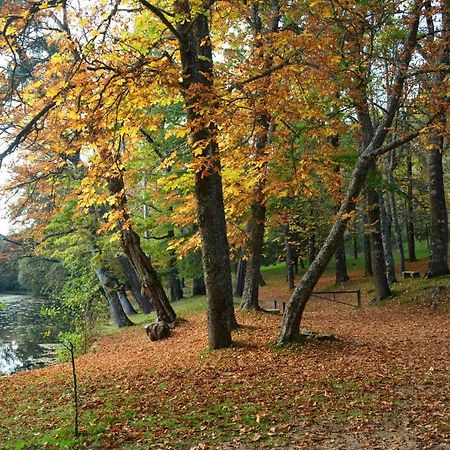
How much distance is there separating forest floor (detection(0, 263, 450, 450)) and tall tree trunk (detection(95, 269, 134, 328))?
707 centimetres

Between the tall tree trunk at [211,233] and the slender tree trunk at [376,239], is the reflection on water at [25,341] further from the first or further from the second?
the slender tree trunk at [376,239]

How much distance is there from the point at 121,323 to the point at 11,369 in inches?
156

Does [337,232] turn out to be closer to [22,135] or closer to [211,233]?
[211,233]

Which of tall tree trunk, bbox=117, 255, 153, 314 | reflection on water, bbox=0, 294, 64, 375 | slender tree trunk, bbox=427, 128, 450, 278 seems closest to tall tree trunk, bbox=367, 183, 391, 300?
slender tree trunk, bbox=427, 128, 450, 278

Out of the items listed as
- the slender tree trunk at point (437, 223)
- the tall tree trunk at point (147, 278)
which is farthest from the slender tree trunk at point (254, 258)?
the slender tree trunk at point (437, 223)

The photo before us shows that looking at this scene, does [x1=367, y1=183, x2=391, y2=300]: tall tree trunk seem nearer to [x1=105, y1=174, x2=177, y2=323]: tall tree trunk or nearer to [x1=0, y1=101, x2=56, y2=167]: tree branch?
[x1=105, y1=174, x2=177, y2=323]: tall tree trunk

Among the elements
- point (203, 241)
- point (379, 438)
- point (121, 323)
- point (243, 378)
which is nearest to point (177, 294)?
point (121, 323)

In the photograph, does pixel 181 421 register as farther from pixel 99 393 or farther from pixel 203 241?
pixel 203 241

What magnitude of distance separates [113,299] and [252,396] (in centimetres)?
1319

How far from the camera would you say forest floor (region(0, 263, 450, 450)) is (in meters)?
5.43

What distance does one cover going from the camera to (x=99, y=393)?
7590 millimetres

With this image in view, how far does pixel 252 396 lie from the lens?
→ 22.0ft

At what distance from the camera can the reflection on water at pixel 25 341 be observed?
18172 millimetres

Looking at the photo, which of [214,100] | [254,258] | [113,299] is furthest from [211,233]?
[113,299]
